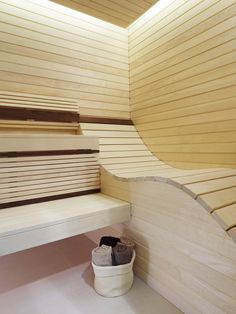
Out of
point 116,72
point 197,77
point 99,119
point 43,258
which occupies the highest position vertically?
point 116,72

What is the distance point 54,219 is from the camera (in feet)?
5.75

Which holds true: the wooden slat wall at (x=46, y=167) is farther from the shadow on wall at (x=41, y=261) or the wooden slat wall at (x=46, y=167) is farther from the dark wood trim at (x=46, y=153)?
the shadow on wall at (x=41, y=261)

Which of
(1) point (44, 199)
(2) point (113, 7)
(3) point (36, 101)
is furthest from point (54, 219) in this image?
(2) point (113, 7)

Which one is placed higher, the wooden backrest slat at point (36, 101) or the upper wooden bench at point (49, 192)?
the wooden backrest slat at point (36, 101)

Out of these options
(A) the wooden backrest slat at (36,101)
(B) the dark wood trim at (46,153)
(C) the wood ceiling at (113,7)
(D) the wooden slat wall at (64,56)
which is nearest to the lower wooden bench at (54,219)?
(B) the dark wood trim at (46,153)

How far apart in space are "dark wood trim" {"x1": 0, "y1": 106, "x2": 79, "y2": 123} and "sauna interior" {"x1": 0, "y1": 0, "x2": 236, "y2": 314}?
12 millimetres

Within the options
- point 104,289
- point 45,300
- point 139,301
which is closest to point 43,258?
point 45,300

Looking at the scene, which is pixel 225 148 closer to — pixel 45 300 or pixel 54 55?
pixel 45 300

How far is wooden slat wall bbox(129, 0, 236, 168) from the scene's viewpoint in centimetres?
225

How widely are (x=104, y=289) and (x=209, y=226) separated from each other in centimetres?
101

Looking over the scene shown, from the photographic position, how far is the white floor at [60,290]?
5.51 feet

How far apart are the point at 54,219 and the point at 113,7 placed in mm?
2589

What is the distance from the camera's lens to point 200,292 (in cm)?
150

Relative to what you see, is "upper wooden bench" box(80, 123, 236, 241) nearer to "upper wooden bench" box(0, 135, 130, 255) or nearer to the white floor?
"upper wooden bench" box(0, 135, 130, 255)
